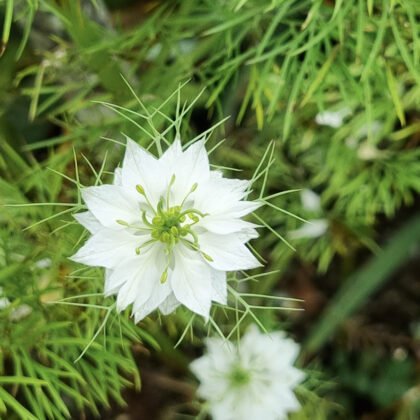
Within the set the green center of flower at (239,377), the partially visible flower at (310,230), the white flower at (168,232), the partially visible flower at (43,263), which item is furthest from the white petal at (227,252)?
the partially visible flower at (310,230)

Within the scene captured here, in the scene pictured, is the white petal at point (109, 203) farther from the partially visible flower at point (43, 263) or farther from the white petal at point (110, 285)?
the partially visible flower at point (43, 263)

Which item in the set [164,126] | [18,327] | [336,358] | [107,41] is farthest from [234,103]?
[18,327]

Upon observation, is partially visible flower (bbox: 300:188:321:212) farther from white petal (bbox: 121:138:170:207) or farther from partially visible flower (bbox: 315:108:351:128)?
white petal (bbox: 121:138:170:207)

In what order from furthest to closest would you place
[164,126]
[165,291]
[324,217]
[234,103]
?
[234,103], [324,217], [164,126], [165,291]

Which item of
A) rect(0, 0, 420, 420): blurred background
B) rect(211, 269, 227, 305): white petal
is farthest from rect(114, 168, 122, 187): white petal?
rect(211, 269, 227, 305): white petal

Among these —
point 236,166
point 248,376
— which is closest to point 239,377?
point 248,376

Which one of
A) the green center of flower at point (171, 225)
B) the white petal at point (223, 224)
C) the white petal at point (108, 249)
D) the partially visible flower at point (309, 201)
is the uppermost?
the white petal at point (223, 224)

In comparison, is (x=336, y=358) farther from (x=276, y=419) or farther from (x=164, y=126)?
(x=164, y=126)
